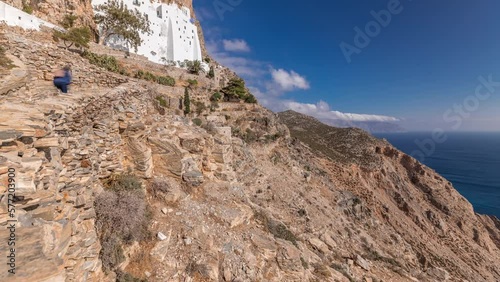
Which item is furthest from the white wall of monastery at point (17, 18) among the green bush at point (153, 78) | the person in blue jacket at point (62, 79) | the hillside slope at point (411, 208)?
the hillside slope at point (411, 208)

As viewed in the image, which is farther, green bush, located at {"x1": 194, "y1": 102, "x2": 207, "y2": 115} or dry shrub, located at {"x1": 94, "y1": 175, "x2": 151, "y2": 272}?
green bush, located at {"x1": 194, "y1": 102, "x2": 207, "y2": 115}

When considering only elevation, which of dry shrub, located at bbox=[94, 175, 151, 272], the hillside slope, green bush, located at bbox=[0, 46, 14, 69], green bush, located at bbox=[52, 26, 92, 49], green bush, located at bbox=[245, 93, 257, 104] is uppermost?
green bush, located at bbox=[52, 26, 92, 49]

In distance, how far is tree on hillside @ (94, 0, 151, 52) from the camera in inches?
919

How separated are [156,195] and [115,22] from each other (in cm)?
2467

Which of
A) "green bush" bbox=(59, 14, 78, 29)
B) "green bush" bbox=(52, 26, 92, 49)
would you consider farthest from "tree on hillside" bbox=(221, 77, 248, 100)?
"green bush" bbox=(59, 14, 78, 29)

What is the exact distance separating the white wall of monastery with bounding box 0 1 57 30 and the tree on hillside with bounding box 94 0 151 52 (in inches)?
324

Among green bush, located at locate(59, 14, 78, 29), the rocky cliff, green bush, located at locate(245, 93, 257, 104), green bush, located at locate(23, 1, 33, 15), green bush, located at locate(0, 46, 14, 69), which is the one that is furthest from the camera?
green bush, located at locate(245, 93, 257, 104)

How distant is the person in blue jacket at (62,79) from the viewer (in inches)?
283

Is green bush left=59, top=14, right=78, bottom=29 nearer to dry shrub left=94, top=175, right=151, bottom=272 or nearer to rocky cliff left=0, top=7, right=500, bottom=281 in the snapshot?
rocky cliff left=0, top=7, right=500, bottom=281

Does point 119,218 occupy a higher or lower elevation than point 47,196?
lower

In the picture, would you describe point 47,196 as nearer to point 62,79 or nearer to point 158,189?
point 158,189

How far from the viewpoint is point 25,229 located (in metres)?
2.84

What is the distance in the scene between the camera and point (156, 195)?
7332 millimetres

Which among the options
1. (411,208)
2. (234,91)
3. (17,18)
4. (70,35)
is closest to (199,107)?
(234,91)
